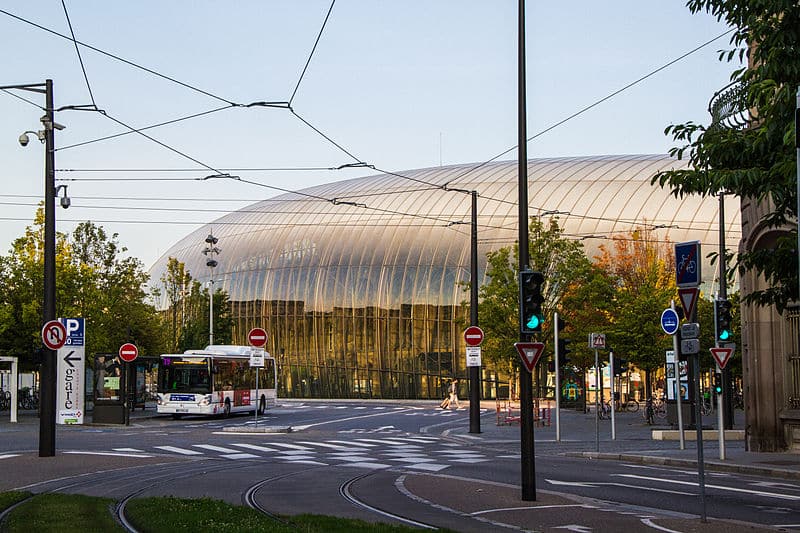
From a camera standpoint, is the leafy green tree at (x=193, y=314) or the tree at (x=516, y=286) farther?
the leafy green tree at (x=193, y=314)

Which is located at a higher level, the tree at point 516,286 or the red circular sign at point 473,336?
the tree at point 516,286

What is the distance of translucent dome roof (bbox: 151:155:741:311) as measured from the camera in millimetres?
80875

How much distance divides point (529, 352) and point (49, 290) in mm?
13410

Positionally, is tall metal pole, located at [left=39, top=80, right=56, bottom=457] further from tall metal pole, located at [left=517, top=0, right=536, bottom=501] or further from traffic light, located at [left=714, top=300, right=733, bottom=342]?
traffic light, located at [left=714, top=300, right=733, bottom=342]

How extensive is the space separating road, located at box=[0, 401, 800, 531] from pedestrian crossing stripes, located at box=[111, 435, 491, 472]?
0.10 ft

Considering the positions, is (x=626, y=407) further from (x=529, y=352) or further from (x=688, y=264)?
(x=688, y=264)

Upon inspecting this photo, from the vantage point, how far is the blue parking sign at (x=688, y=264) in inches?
589

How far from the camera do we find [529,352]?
17.3 metres

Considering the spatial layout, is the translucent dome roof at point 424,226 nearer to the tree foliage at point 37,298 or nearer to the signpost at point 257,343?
the tree foliage at point 37,298

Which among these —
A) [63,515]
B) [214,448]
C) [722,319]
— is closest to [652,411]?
[722,319]

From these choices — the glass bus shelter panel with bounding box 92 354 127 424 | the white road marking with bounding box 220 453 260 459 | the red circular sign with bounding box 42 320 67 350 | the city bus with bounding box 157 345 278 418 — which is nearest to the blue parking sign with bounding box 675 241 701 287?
the white road marking with bounding box 220 453 260 459

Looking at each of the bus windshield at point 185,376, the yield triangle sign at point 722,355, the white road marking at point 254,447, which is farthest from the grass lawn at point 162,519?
the bus windshield at point 185,376

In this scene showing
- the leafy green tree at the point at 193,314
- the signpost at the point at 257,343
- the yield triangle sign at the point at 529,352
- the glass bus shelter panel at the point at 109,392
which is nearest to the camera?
the yield triangle sign at the point at 529,352

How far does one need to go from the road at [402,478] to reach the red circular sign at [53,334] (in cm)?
267
